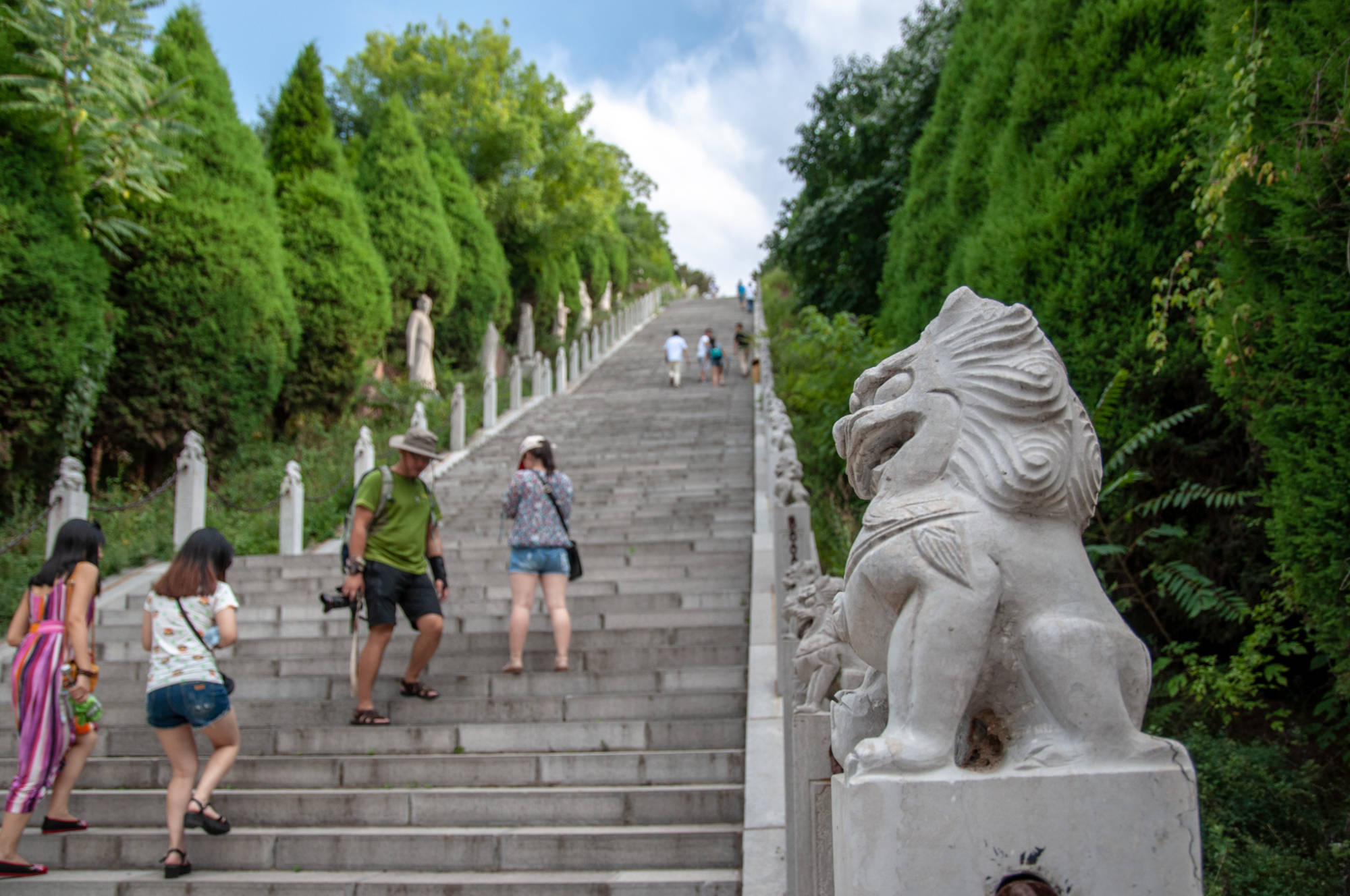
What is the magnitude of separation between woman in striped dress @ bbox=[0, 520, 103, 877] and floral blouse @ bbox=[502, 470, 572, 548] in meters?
2.46

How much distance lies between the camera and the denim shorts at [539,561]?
22.5 feet

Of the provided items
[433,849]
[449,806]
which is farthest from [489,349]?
[433,849]

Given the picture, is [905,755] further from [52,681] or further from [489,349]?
[489,349]

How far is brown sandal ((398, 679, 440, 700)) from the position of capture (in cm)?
674

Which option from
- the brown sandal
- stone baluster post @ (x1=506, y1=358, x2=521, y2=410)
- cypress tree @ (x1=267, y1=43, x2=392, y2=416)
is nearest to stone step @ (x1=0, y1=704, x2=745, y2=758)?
the brown sandal

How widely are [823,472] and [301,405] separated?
1059cm

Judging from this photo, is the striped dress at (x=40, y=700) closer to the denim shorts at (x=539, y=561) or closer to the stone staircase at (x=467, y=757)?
the stone staircase at (x=467, y=757)

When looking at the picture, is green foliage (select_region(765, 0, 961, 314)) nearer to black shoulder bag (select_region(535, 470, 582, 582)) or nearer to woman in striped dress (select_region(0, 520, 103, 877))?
black shoulder bag (select_region(535, 470, 582, 582))

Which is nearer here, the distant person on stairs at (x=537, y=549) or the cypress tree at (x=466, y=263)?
the distant person on stairs at (x=537, y=549)

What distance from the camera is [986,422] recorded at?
7.94 feet

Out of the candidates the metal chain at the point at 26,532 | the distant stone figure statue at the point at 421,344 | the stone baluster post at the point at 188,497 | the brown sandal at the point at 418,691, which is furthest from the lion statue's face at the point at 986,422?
the distant stone figure statue at the point at 421,344

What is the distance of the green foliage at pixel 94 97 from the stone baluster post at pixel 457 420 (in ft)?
17.9

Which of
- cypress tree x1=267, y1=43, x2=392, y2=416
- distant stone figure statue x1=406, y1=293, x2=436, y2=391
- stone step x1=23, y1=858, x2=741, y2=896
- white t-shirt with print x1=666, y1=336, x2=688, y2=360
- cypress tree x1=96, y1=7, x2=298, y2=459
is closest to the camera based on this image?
stone step x1=23, y1=858, x2=741, y2=896

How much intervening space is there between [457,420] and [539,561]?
10514 millimetres
